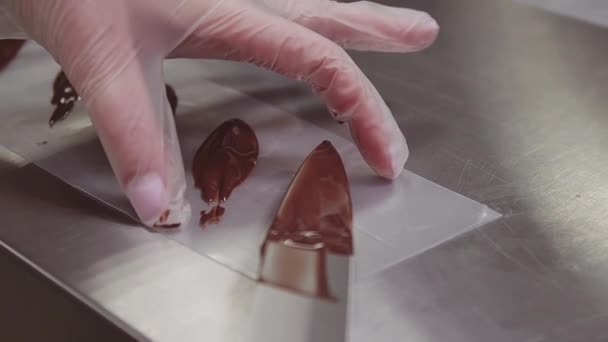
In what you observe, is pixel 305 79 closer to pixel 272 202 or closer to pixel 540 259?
pixel 272 202

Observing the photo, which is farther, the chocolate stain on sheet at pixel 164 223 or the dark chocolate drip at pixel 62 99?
the dark chocolate drip at pixel 62 99

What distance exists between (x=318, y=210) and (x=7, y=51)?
79cm

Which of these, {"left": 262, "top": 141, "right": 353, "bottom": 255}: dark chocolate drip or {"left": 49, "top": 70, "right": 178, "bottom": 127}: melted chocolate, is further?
{"left": 49, "top": 70, "right": 178, "bottom": 127}: melted chocolate

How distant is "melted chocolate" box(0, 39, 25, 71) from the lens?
1320 millimetres

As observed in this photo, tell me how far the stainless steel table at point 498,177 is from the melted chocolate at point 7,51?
409 mm

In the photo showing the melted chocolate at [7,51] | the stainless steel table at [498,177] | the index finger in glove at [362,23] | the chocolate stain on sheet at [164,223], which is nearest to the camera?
the stainless steel table at [498,177]

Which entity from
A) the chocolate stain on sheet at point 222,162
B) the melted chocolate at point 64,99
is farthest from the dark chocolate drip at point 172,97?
the chocolate stain on sheet at point 222,162

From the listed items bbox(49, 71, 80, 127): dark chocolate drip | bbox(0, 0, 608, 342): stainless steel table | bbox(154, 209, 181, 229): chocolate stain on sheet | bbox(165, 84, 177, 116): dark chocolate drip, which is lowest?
bbox(49, 71, 80, 127): dark chocolate drip

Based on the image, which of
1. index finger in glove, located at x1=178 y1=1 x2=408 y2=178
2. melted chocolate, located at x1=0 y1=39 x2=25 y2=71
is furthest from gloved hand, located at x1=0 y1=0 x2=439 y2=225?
melted chocolate, located at x1=0 y1=39 x2=25 y2=71

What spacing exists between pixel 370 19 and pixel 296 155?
285mm

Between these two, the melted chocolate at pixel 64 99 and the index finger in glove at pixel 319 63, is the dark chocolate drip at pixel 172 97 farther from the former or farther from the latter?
the index finger in glove at pixel 319 63

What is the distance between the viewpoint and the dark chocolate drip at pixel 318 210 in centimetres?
82

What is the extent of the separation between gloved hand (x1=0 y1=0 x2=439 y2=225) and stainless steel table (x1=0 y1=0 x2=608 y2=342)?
0.08 m

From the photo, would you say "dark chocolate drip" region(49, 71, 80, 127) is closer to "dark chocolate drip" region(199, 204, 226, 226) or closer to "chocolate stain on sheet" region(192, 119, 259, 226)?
"chocolate stain on sheet" region(192, 119, 259, 226)
